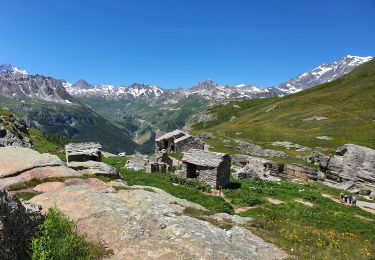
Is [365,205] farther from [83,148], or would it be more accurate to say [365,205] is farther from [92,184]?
[92,184]

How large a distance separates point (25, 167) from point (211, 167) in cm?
2651

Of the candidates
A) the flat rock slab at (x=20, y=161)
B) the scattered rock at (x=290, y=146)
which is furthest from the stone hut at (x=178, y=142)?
the flat rock slab at (x=20, y=161)

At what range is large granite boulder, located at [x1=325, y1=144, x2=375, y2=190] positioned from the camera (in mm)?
70625

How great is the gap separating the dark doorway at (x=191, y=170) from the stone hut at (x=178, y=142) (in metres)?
33.4

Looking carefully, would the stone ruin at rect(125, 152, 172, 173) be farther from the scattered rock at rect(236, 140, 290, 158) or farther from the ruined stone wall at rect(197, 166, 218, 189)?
the scattered rock at rect(236, 140, 290, 158)

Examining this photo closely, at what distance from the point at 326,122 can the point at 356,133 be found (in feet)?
76.8

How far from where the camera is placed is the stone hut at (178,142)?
8475 centimetres

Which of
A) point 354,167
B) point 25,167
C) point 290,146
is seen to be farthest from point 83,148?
point 290,146

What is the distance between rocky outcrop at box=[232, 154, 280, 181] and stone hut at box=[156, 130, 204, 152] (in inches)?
778

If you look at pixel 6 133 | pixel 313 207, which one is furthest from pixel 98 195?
pixel 6 133

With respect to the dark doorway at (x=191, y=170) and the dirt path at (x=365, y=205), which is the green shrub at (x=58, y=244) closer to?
the dark doorway at (x=191, y=170)

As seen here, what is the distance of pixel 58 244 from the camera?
1209 centimetres

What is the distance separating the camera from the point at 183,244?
49.7 feet

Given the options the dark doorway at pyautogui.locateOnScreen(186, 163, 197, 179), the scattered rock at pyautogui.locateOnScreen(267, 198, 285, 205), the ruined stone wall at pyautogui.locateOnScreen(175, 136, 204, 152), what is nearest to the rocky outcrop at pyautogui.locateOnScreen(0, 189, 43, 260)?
the scattered rock at pyautogui.locateOnScreen(267, 198, 285, 205)
